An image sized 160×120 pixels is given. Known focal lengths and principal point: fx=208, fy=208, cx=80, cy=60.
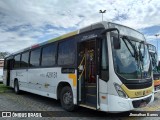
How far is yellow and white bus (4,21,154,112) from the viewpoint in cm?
615

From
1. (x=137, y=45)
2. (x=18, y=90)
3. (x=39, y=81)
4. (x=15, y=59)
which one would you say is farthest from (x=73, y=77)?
(x=15, y=59)

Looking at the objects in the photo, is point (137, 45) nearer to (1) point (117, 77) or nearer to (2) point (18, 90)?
(1) point (117, 77)

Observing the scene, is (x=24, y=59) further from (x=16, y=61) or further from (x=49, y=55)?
(x=49, y=55)

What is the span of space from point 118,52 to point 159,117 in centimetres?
269

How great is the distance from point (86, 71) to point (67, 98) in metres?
1.41

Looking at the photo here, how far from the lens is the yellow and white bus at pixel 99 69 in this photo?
6152 millimetres

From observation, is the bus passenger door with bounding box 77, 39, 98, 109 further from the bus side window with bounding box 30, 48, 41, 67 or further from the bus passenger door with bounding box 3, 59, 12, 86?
the bus passenger door with bounding box 3, 59, 12, 86

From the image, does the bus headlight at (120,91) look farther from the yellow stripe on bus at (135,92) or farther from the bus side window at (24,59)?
the bus side window at (24,59)

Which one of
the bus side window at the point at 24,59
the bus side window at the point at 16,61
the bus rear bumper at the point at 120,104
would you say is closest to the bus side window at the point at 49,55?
the bus side window at the point at 24,59

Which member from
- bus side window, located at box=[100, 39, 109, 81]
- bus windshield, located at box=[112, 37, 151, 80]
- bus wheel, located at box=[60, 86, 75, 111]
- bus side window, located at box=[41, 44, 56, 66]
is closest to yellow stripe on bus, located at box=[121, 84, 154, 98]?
bus windshield, located at box=[112, 37, 151, 80]

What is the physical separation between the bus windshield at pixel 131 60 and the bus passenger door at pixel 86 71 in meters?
1.00

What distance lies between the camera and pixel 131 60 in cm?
659

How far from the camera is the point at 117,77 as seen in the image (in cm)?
610

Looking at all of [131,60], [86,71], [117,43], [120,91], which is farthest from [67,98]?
[117,43]
